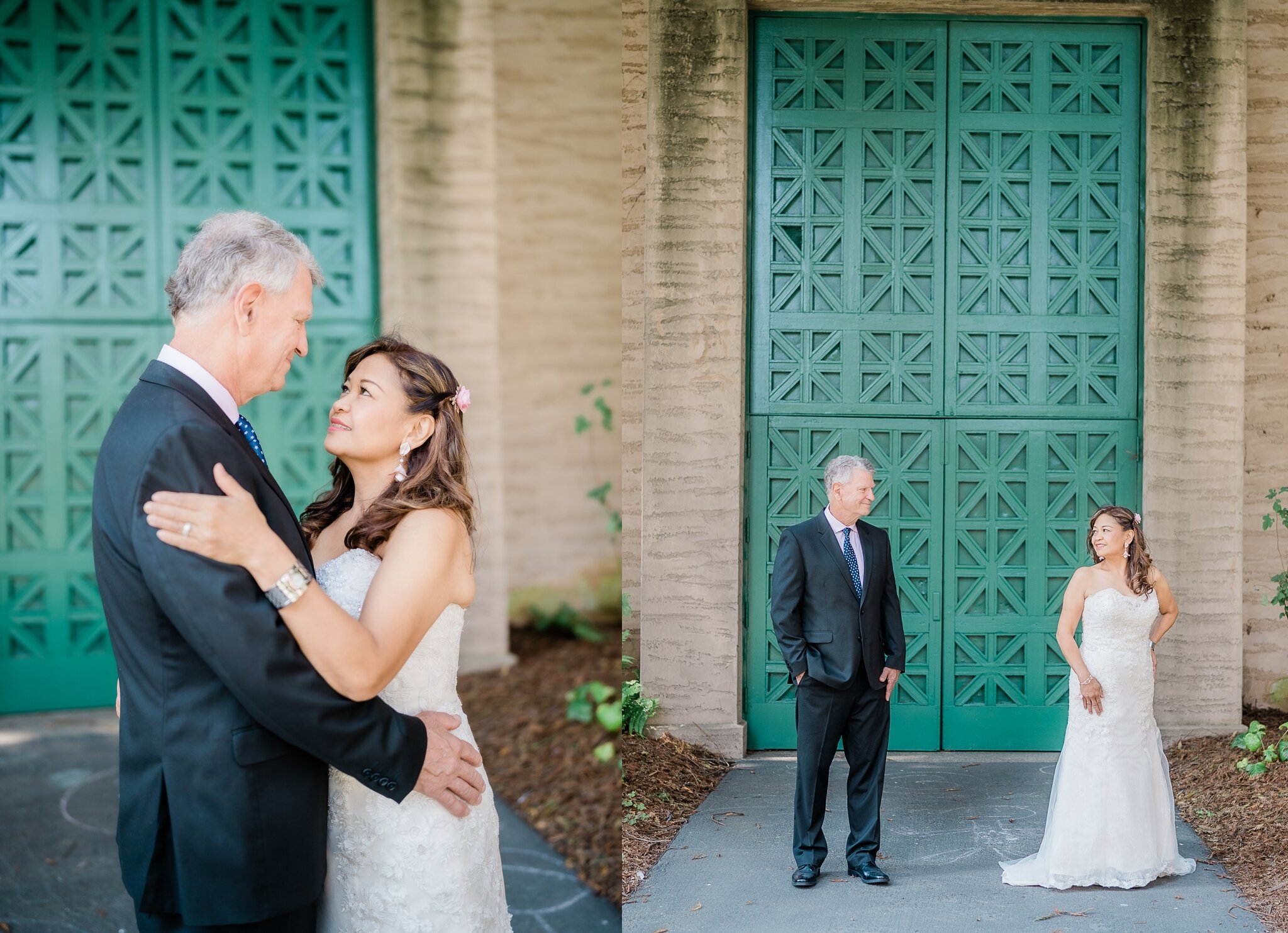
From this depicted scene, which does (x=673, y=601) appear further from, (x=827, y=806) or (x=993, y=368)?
(x=993, y=368)

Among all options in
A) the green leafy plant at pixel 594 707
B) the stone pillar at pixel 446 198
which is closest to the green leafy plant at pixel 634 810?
the green leafy plant at pixel 594 707

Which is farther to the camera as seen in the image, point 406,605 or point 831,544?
point 831,544

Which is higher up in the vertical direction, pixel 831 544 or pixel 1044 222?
pixel 1044 222

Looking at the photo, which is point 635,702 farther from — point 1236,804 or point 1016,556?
point 1236,804

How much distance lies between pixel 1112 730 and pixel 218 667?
1.73m

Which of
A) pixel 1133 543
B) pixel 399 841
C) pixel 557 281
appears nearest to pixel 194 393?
pixel 399 841

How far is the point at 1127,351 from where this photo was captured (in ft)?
7.22

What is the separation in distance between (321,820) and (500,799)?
9.73 ft

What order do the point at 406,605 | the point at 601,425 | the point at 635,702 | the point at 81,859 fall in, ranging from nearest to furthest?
the point at 406,605 → the point at 635,702 → the point at 81,859 → the point at 601,425

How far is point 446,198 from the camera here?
639cm

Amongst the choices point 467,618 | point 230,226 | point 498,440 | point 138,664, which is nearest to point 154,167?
point 498,440

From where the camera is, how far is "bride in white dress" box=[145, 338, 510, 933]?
2.23m

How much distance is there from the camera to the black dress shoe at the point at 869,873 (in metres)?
2.29

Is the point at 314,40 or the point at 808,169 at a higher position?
the point at 314,40
